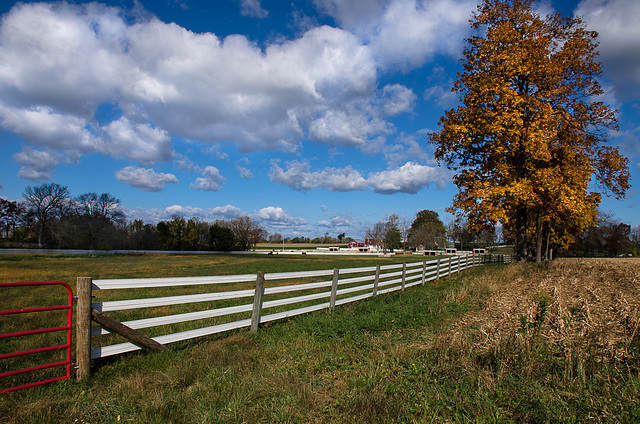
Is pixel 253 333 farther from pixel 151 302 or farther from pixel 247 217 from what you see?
pixel 247 217

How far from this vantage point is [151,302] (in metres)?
4.88

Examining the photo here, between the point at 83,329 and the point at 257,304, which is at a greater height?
the point at 83,329

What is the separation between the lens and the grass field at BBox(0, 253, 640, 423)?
129 inches

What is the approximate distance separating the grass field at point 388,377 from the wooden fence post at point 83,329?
0.54ft

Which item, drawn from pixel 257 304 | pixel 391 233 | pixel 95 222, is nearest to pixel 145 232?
pixel 95 222

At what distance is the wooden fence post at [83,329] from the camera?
425cm

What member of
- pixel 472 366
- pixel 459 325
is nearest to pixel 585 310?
pixel 459 325

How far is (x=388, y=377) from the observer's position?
13.3ft

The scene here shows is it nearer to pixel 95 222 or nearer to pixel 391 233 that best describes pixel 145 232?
pixel 95 222

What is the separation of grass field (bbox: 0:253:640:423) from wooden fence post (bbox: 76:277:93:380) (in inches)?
6.4

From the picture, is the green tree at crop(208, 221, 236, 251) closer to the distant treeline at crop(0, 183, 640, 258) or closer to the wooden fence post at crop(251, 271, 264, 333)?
the distant treeline at crop(0, 183, 640, 258)

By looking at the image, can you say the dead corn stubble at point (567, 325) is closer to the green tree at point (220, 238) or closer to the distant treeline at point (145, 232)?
the distant treeline at point (145, 232)

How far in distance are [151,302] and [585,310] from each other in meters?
6.68

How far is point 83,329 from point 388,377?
3.81 m
